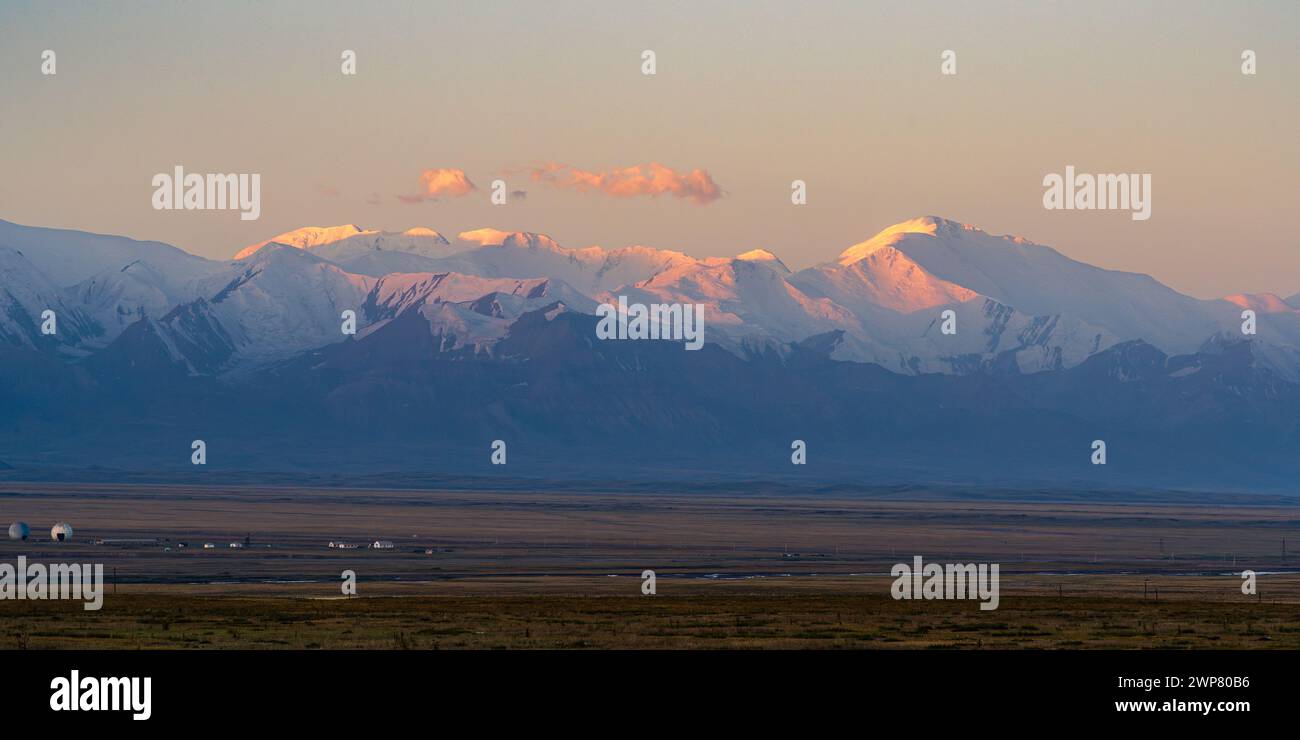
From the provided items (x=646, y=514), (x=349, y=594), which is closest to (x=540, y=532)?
(x=646, y=514)

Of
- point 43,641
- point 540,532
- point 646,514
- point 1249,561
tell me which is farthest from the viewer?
point 646,514

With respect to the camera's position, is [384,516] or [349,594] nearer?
[349,594]

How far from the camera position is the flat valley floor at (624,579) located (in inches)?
2009

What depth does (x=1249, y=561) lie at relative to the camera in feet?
412

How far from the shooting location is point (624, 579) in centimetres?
9475

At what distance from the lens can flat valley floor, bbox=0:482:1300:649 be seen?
5103 cm
